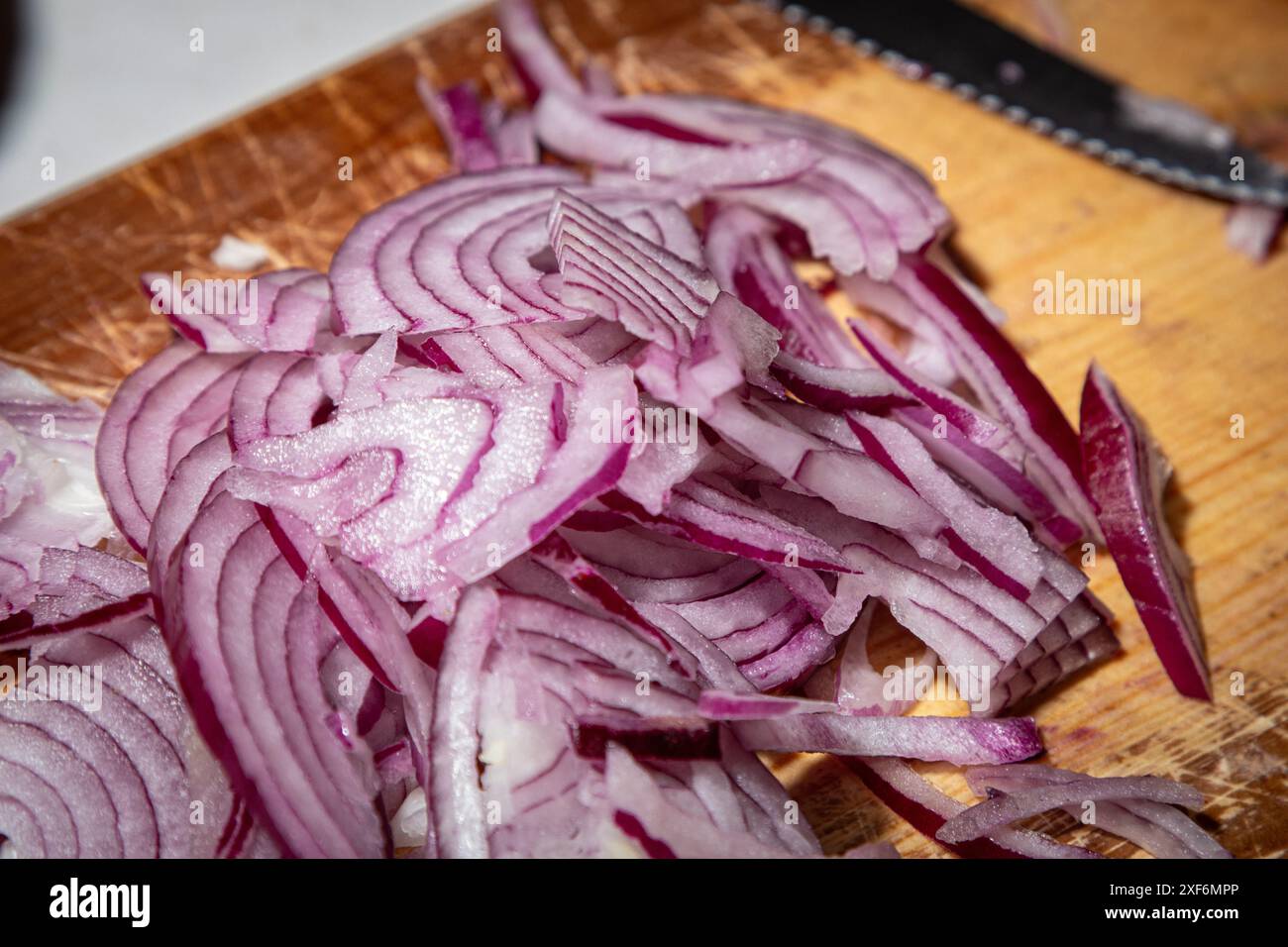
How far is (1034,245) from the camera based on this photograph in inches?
94.1

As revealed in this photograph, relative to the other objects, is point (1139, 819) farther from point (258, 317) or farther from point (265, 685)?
point (258, 317)

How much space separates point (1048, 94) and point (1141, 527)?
1.14 meters

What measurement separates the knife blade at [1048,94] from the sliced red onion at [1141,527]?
0.70 meters

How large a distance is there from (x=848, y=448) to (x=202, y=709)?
3.21 feet

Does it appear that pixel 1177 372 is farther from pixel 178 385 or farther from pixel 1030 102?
pixel 178 385

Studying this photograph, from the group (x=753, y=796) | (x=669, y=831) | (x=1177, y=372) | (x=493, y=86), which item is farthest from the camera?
(x=493, y=86)

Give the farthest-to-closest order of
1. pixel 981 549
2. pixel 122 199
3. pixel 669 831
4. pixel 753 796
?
pixel 122 199 → pixel 981 549 → pixel 753 796 → pixel 669 831

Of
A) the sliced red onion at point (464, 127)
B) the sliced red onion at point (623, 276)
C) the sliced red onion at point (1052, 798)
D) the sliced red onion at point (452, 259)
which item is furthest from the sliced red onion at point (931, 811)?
the sliced red onion at point (464, 127)

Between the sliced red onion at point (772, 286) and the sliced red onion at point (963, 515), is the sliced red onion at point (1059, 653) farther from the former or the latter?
the sliced red onion at point (772, 286)

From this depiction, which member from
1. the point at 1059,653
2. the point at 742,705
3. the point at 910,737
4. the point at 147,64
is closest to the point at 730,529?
A: the point at 742,705

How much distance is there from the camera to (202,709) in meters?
1.47

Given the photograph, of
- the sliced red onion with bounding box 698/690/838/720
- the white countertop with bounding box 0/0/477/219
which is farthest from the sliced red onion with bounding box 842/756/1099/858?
the white countertop with bounding box 0/0/477/219

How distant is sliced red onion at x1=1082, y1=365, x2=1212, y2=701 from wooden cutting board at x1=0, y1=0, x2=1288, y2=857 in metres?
0.05
